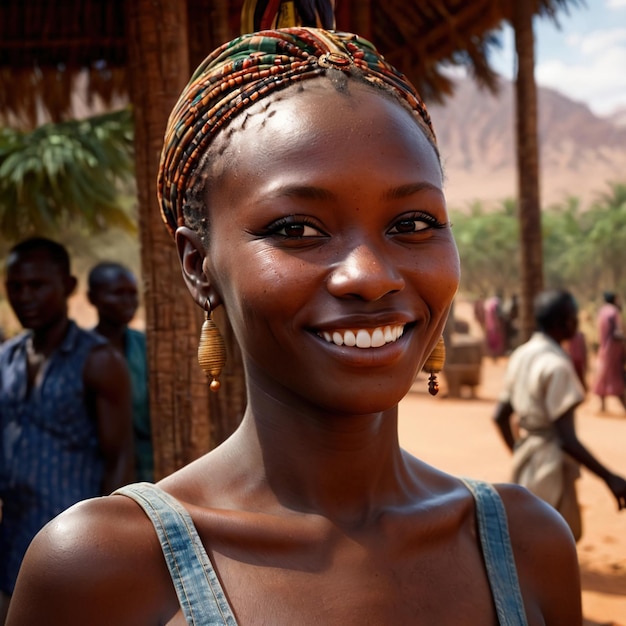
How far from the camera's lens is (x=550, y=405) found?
4.23m

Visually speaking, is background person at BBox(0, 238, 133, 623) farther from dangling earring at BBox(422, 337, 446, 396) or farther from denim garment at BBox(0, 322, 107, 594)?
dangling earring at BBox(422, 337, 446, 396)

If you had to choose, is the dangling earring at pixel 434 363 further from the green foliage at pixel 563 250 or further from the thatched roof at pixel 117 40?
the green foliage at pixel 563 250

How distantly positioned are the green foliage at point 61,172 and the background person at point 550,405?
18.1ft

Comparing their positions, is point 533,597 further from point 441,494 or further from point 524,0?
point 524,0

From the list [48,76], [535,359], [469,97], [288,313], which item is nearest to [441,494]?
[288,313]

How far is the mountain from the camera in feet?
196

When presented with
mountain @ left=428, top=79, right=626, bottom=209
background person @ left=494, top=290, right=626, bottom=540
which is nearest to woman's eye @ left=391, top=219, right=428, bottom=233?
background person @ left=494, top=290, right=626, bottom=540

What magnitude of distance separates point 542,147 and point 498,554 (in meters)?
68.3

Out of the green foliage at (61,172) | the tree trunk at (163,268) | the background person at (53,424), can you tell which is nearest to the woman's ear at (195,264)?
the tree trunk at (163,268)

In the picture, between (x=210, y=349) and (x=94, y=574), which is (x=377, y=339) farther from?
(x=94, y=574)

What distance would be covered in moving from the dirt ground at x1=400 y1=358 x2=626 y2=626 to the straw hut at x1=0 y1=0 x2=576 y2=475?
68.8 inches

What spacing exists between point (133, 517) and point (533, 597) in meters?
0.61

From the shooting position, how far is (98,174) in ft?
A: 29.2

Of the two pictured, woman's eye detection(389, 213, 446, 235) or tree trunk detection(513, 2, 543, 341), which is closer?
woman's eye detection(389, 213, 446, 235)
